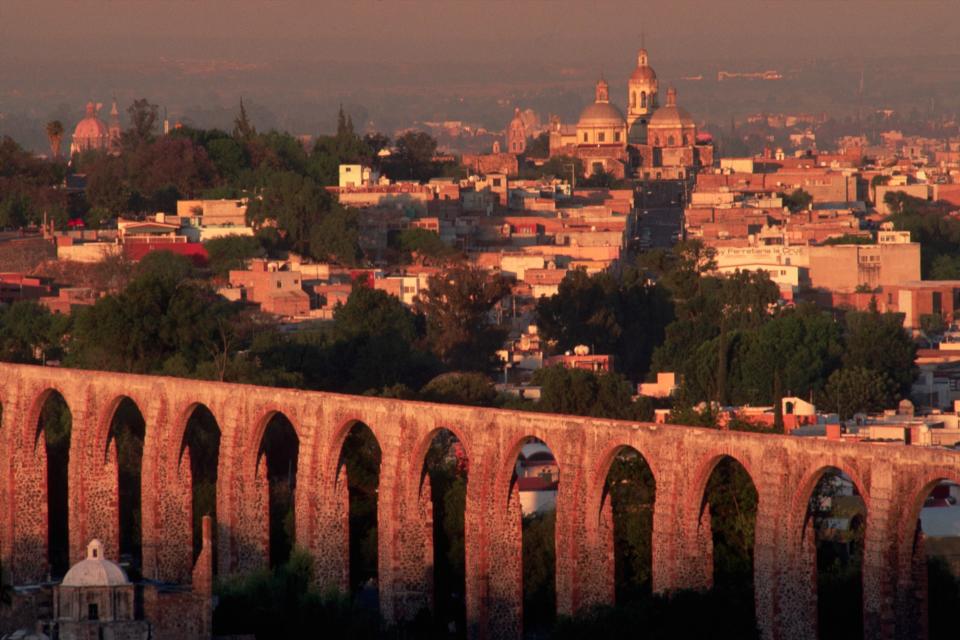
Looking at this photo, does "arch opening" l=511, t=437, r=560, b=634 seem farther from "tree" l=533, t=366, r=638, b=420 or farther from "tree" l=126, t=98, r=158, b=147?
"tree" l=126, t=98, r=158, b=147

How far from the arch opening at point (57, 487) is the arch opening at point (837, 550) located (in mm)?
11760

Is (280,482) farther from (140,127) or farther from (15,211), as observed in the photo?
(140,127)

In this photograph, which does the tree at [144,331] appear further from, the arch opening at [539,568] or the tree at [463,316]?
the arch opening at [539,568]

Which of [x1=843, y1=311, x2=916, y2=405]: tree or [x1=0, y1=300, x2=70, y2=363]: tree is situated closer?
[x1=0, y1=300, x2=70, y2=363]: tree

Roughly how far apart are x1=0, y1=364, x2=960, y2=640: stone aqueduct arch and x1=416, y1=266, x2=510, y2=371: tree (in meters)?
23.0

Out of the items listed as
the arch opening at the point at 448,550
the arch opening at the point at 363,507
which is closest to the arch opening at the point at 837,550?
the arch opening at the point at 448,550

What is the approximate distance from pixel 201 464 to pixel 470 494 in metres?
11.5

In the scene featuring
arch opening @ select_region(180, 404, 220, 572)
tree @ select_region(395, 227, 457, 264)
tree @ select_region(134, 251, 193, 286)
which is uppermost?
tree @ select_region(395, 227, 457, 264)

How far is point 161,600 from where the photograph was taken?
105 ft

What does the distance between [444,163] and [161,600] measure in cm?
8789

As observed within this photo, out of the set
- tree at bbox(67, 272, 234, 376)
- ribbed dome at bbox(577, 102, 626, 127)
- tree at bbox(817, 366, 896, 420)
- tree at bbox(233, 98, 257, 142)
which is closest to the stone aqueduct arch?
tree at bbox(67, 272, 234, 376)

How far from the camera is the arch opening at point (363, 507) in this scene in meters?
40.1

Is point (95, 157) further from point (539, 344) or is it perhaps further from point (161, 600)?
point (161, 600)

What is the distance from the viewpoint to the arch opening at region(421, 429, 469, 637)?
37.4 meters
